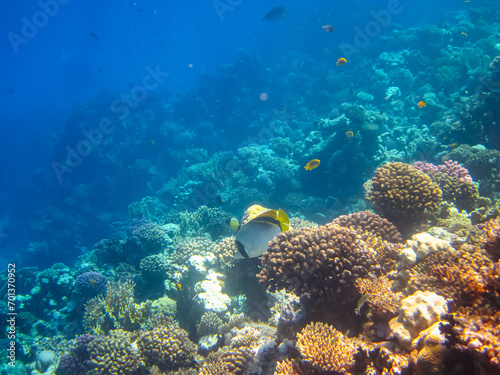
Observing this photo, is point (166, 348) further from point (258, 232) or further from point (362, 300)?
point (362, 300)

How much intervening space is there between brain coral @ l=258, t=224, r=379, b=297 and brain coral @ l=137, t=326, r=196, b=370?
2.35m

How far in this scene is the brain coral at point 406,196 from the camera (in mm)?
4512

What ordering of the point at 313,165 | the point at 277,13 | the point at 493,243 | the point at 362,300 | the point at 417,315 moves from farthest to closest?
the point at 277,13, the point at 313,165, the point at 362,300, the point at 493,243, the point at 417,315

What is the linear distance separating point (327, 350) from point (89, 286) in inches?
298

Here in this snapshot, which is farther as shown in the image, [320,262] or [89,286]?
[89,286]

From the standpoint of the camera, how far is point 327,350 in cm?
250

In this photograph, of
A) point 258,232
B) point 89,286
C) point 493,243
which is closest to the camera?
point 493,243

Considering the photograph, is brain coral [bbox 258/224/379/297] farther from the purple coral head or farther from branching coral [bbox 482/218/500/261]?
the purple coral head

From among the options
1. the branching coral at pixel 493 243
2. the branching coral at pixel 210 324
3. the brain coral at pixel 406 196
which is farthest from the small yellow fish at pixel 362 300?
the branching coral at pixel 210 324

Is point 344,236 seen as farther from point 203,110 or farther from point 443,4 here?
point 443,4

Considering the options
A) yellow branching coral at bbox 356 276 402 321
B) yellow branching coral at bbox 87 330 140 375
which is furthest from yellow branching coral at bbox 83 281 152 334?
yellow branching coral at bbox 356 276 402 321

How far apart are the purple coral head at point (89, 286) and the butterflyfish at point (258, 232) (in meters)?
6.20

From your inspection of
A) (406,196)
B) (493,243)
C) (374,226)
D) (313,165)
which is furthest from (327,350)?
(313,165)

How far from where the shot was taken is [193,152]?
1972 centimetres
